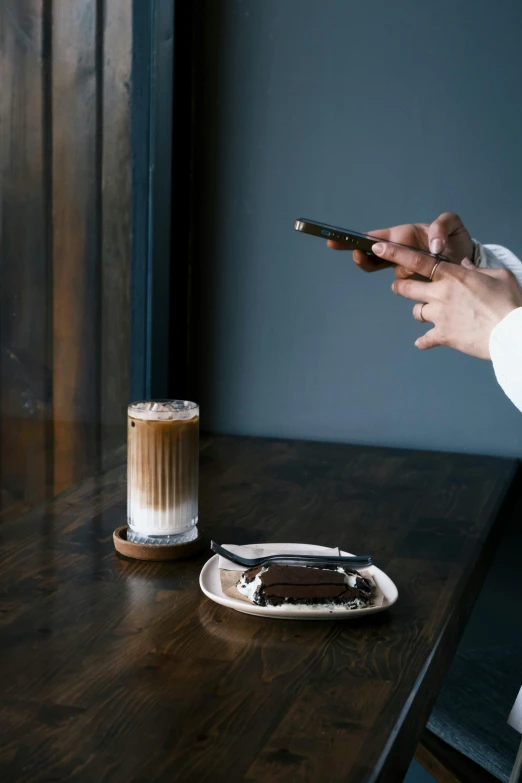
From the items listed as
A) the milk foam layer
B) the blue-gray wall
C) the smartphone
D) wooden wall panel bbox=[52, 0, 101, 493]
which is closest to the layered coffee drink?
the milk foam layer

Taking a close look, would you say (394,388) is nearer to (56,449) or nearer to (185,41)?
(56,449)

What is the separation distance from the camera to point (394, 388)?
198 cm

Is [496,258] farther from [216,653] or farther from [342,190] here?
[216,653]

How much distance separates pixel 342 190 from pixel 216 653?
132 cm

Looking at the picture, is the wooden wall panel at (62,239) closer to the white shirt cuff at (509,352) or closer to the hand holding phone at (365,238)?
the hand holding phone at (365,238)

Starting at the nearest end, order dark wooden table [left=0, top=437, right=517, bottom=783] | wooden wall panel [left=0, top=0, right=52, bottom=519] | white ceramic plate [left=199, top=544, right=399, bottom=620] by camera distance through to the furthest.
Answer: dark wooden table [left=0, top=437, right=517, bottom=783]
white ceramic plate [left=199, top=544, right=399, bottom=620]
wooden wall panel [left=0, top=0, right=52, bottom=519]

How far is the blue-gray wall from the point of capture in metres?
1.86

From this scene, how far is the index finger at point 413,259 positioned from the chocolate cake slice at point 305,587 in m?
0.47

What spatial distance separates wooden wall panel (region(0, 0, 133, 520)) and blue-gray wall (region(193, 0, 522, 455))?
24cm

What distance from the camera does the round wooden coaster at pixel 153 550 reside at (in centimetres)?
112

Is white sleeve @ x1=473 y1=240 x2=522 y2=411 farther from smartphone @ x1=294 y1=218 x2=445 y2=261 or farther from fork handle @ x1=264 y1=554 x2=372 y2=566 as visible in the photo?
fork handle @ x1=264 y1=554 x2=372 y2=566

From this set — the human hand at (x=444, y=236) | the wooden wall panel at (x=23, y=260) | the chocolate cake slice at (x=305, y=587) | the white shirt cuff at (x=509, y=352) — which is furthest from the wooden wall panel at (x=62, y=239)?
the white shirt cuff at (x=509, y=352)

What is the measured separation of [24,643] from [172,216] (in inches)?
51.0

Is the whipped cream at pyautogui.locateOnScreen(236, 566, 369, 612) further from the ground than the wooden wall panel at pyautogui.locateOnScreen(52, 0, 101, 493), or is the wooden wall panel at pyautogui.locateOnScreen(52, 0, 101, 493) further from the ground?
the wooden wall panel at pyautogui.locateOnScreen(52, 0, 101, 493)
